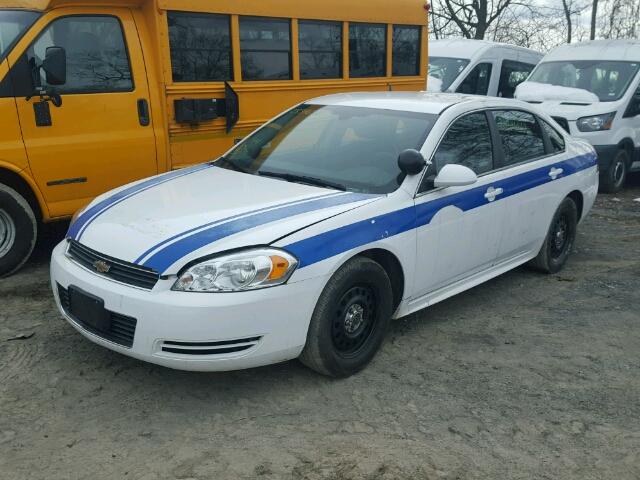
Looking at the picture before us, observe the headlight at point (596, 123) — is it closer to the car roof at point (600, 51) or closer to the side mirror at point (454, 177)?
the car roof at point (600, 51)

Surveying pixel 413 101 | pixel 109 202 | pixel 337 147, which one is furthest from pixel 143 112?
pixel 413 101

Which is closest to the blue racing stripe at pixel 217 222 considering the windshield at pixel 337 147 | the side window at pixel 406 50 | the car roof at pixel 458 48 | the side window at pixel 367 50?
the windshield at pixel 337 147

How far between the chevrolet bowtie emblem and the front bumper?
5 cm

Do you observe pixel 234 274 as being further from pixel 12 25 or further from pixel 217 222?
pixel 12 25

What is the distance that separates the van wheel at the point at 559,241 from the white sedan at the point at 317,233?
0.13 m

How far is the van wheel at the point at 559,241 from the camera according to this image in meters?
5.54

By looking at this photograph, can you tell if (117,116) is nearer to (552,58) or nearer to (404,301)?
(404,301)

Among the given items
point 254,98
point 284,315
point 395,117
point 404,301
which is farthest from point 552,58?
point 284,315

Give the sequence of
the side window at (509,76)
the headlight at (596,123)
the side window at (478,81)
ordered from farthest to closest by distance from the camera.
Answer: the side window at (509,76), the side window at (478,81), the headlight at (596,123)

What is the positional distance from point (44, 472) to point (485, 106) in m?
3.63

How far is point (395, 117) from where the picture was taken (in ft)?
14.9

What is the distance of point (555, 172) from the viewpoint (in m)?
5.34

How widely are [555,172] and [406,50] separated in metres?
3.46

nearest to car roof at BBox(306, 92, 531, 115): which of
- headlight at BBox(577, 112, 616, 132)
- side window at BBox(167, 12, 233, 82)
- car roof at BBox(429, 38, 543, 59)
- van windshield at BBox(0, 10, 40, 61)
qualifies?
side window at BBox(167, 12, 233, 82)
